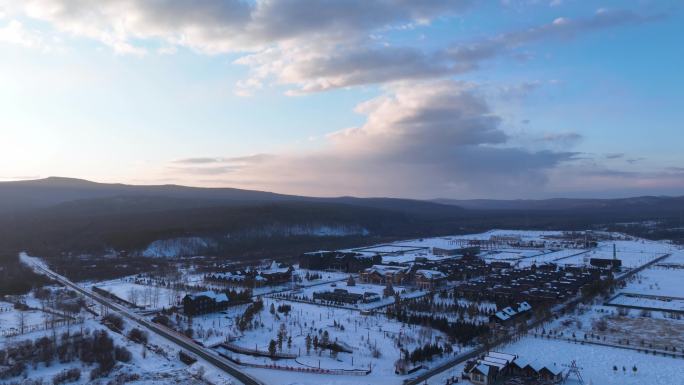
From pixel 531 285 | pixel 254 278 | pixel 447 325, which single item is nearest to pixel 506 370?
pixel 447 325

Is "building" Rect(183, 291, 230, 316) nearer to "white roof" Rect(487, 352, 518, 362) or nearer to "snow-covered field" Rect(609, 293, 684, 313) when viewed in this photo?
"white roof" Rect(487, 352, 518, 362)

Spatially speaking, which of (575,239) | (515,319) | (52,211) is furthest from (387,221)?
(515,319)

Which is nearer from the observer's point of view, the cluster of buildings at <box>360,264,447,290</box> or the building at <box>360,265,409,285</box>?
the cluster of buildings at <box>360,264,447,290</box>

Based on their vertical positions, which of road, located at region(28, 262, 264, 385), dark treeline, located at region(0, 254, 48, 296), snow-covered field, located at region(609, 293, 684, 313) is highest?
dark treeline, located at region(0, 254, 48, 296)

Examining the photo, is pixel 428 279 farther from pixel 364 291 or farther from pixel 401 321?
pixel 401 321

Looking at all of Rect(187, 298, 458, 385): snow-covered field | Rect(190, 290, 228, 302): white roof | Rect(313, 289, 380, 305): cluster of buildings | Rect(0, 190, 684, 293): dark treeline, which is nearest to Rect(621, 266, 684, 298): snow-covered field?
Rect(313, 289, 380, 305): cluster of buildings

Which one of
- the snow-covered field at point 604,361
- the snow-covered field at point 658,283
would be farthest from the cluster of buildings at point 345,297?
the snow-covered field at point 658,283
